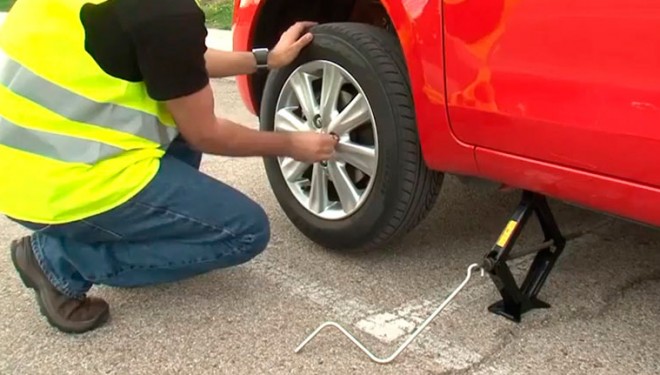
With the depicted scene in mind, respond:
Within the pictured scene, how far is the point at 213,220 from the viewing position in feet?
7.49

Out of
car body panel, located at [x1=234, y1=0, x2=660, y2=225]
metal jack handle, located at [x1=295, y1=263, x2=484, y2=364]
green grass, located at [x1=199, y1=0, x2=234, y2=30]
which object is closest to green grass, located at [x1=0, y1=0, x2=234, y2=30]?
green grass, located at [x1=199, y1=0, x2=234, y2=30]

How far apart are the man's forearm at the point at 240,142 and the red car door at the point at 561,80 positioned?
1.75ft

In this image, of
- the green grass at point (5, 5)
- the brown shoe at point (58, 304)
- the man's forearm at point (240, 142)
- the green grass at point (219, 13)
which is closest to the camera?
the man's forearm at point (240, 142)

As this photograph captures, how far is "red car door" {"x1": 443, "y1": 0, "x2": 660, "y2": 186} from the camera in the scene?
67.0 inches

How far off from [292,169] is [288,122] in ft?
0.57

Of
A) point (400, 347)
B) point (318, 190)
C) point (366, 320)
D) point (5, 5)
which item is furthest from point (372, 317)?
point (5, 5)

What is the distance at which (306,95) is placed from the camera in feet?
8.57

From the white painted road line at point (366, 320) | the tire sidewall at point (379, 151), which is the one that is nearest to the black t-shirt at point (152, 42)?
the tire sidewall at point (379, 151)

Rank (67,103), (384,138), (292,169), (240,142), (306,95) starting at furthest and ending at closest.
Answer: (292,169) < (306,95) < (384,138) < (240,142) < (67,103)

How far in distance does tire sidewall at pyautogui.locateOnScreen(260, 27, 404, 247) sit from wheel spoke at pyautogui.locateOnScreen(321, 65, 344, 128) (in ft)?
0.14

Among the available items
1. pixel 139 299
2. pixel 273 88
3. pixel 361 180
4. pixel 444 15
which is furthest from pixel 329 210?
pixel 444 15

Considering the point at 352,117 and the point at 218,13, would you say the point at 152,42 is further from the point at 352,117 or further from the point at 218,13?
the point at 218,13

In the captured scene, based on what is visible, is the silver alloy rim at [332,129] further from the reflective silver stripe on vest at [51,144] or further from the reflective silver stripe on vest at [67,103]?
the reflective silver stripe on vest at [51,144]

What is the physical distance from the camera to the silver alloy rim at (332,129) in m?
2.46
